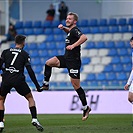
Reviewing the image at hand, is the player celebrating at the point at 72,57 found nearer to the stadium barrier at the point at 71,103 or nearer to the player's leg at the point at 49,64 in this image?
the player's leg at the point at 49,64

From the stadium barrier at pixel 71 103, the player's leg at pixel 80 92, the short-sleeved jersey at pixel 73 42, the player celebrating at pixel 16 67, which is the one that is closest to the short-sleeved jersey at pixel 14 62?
the player celebrating at pixel 16 67

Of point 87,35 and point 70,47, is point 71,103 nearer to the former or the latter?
point 70,47

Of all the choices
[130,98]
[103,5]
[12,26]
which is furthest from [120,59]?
[130,98]

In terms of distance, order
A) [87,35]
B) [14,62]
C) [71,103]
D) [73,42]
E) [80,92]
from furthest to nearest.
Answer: [87,35] → [71,103] → [80,92] → [73,42] → [14,62]

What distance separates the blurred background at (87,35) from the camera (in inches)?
885

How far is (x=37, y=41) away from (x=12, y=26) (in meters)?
1.44

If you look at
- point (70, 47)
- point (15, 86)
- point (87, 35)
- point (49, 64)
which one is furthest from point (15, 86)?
point (87, 35)

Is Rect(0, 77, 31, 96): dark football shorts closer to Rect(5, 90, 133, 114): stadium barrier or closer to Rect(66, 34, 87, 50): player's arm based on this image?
Rect(66, 34, 87, 50): player's arm

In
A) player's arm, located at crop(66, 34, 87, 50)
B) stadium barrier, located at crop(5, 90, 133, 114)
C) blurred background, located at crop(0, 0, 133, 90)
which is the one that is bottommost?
stadium barrier, located at crop(5, 90, 133, 114)

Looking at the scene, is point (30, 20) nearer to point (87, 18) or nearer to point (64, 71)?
point (87, 18)

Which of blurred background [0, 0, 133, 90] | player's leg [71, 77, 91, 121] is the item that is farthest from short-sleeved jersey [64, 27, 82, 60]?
blurred background [0, 0, 133, 90]

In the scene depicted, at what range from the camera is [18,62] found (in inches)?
423

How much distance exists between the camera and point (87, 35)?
24.0 metres

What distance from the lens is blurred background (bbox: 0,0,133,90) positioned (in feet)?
73.7
